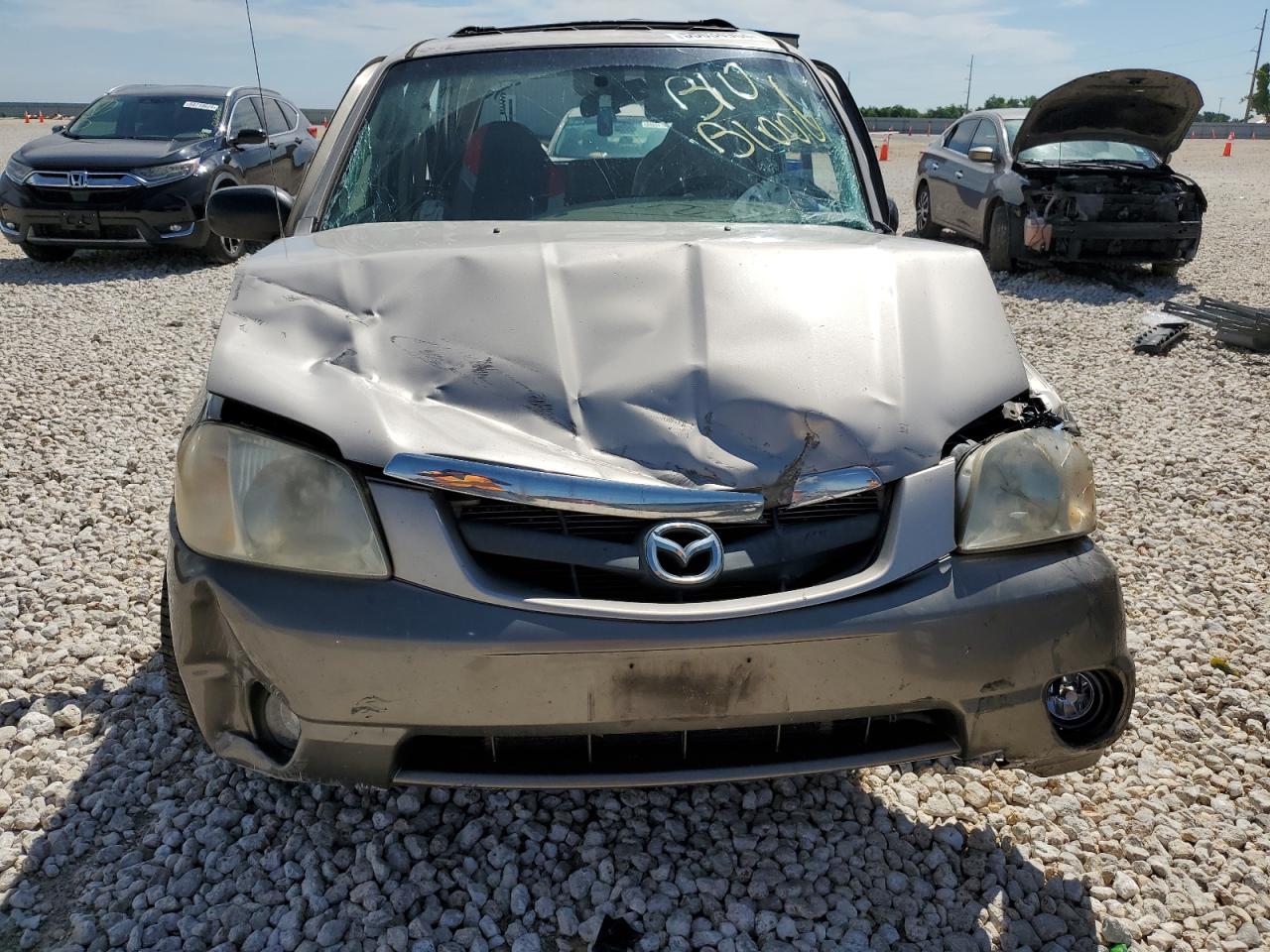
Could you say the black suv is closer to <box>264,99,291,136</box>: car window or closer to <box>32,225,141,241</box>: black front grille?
<box>32,225,141,241</box>: black front grille

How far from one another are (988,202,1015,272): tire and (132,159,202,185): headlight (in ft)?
24.3

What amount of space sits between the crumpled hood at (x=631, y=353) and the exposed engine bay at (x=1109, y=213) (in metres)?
7.45

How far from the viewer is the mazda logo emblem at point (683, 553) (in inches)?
70.9

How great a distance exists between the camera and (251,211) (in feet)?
10.0

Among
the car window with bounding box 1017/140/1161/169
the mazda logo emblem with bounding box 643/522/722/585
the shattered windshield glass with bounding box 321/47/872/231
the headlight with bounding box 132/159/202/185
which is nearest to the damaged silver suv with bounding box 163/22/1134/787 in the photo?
the mazda logo emblem with bounding box 643/522/722/585

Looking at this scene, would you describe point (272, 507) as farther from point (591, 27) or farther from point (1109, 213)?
point (1109, 213)

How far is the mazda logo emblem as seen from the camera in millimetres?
1802

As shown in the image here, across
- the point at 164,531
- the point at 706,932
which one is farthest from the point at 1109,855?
the point at 164,531

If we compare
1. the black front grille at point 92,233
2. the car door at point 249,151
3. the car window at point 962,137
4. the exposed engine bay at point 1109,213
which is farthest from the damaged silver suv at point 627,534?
the car window at point 962,137

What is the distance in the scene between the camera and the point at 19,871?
2242 millimetres

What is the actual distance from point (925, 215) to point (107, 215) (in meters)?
8.50

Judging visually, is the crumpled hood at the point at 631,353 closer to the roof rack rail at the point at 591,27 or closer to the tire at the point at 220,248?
the roof rack rail at the point at 591,27

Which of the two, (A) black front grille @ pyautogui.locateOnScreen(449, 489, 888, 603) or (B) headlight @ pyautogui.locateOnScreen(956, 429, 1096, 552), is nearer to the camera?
(A) black front grille @ pyautogui.locateOnScreen(449, 489, 888, 603)

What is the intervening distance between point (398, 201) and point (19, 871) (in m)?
1.92
